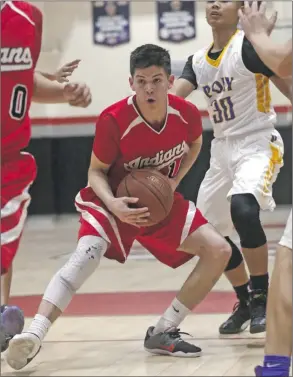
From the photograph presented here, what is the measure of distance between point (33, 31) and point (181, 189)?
843 cm

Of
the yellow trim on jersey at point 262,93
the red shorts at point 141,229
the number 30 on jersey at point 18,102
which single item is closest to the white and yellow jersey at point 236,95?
the yellow trim on jersey at point 262,93

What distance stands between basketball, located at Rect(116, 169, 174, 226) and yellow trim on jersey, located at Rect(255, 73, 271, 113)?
91 cm

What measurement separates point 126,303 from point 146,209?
1.82 meters

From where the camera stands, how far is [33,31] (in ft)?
11.6

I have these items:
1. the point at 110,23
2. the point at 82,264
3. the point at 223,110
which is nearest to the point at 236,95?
the point at 223,110

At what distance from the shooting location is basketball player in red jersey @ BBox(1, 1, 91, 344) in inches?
135

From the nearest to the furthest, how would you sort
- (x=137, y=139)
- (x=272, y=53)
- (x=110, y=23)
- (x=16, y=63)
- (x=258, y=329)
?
(x=272, y=53) → (x=16, y=63) → (x=137, y=139) → (x=258, y=329) → (x=110, y=23)

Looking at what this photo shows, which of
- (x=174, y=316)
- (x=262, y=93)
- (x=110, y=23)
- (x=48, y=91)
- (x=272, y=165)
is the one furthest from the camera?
(x=110, y=23)

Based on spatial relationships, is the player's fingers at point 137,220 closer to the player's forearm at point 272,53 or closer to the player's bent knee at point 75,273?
the player's bent knee at point 75,273

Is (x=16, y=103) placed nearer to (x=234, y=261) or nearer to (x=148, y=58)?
(x=148, y=58)

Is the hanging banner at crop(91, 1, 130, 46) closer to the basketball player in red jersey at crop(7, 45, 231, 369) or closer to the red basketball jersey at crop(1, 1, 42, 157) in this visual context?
the basketball player in red jersey at crop(7, 45, 231, 369)

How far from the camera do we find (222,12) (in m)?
4.84

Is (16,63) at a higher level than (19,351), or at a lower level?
higher

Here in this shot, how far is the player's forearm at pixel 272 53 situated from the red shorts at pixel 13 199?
109cm
